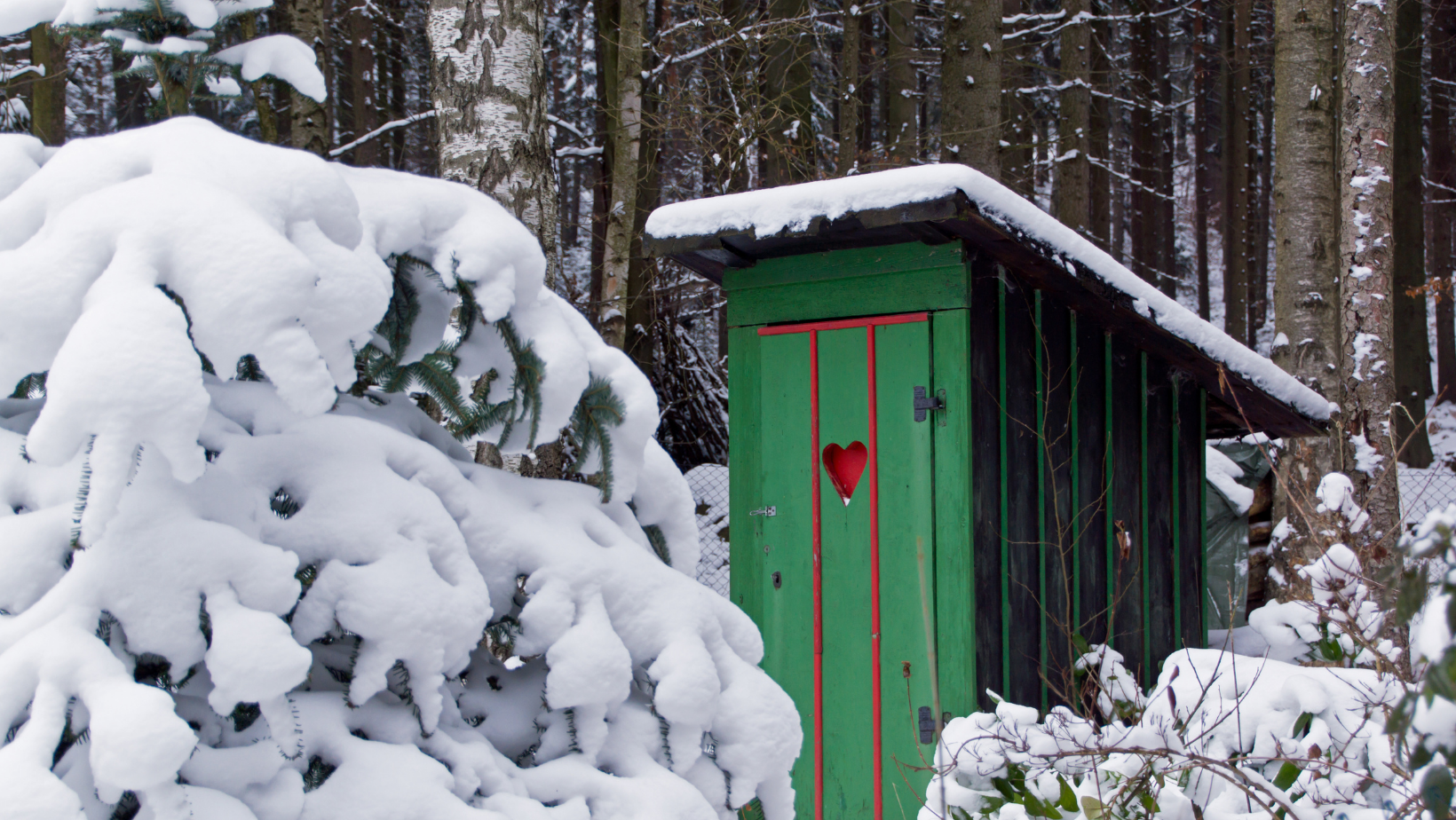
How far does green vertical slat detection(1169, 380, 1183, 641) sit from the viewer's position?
5.14m

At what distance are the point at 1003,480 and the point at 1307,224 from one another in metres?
3.67

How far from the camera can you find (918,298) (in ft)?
13.2

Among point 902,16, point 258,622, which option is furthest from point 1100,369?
point 902,16

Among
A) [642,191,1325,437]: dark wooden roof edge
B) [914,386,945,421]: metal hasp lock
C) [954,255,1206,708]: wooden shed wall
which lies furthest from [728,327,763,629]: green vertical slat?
[954,255,1206,708]: wooden shed wall

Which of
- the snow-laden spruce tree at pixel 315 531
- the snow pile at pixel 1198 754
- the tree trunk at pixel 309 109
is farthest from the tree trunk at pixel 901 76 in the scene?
the snow-laden spruce tree at pixel 315 531

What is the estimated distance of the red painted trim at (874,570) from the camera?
4.18 meters

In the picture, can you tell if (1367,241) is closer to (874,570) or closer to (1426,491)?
(874,570)

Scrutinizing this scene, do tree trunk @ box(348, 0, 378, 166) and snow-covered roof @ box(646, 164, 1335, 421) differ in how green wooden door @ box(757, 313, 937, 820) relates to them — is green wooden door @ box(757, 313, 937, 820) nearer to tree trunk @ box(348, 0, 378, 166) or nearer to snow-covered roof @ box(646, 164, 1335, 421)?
snow-covered roof @ box(646, 164, 1335, 421)

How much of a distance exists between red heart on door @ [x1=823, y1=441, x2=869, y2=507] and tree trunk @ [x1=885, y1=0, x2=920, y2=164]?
623 centimetres

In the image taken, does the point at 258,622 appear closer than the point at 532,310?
Yes

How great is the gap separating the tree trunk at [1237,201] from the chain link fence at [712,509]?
34.3 ft

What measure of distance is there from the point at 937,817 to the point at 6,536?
188 cm

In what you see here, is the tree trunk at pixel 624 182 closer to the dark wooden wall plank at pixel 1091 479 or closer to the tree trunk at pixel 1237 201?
the dark wooden wall plank at pixel 1091 479

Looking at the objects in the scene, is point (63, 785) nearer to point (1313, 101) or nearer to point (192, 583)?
point (192, 583)
